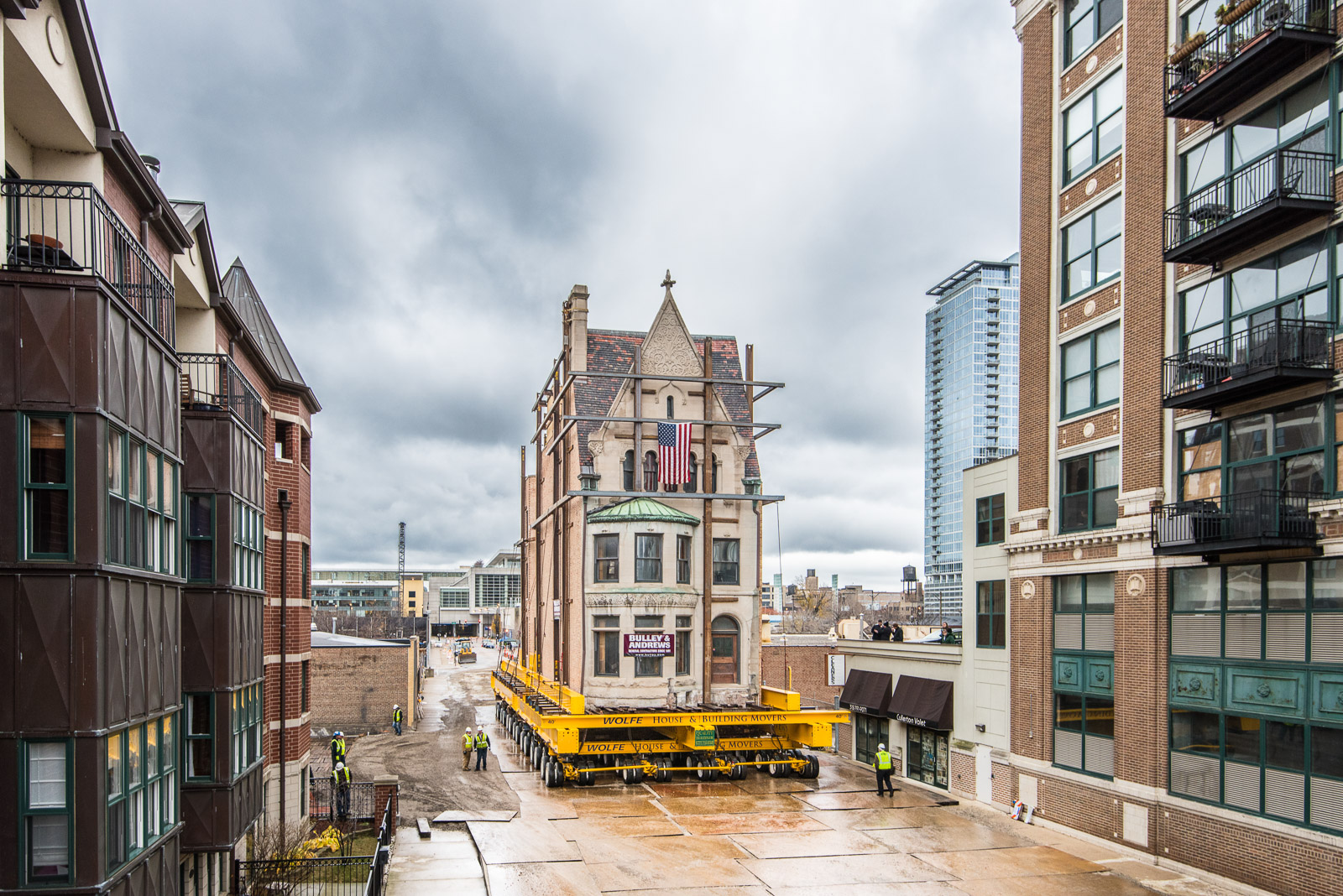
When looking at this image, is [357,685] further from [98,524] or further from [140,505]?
[98,524]

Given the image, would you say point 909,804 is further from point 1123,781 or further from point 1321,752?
point 1321,752

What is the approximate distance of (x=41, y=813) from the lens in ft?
32.9

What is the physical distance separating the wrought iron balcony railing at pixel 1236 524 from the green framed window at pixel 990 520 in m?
7.52

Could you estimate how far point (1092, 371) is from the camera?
84.8 ft

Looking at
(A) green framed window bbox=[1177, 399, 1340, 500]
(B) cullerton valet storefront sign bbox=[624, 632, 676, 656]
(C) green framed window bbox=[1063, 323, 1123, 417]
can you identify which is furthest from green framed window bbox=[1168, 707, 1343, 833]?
(B) cullerton valet storefront sign bbox=[624, 632, 676, 656]

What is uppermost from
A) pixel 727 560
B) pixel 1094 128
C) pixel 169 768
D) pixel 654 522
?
pixel 1094 128

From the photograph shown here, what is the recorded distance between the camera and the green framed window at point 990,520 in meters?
29.7

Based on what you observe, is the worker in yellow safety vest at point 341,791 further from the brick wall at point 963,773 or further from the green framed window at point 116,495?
the brick wall at point 963,773

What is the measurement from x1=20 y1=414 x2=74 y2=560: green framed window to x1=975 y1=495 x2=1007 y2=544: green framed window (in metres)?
24.4

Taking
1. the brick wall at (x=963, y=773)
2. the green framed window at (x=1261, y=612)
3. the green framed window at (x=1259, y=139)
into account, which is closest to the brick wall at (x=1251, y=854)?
the green framed window at (x=1261, y=612)

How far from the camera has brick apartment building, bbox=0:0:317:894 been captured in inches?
395

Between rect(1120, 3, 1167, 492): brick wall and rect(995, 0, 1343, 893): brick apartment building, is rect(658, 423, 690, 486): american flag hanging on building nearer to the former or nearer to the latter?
rect(995, 0, 1343, 893): brick apartment building

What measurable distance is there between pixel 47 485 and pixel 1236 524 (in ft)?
62.6

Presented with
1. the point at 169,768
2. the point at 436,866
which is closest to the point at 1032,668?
the point at 436,866
